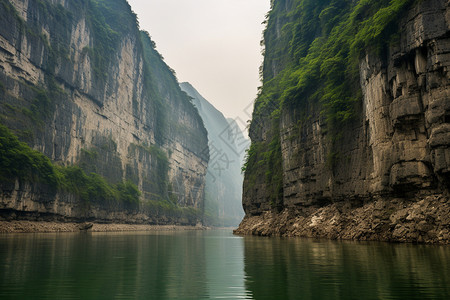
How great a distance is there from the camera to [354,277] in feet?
31.1

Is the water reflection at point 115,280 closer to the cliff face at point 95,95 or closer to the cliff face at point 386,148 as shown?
the cliff face at point 386,148

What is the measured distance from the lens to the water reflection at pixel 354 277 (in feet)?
24.9

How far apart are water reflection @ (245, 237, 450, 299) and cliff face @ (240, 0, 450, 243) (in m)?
7.69

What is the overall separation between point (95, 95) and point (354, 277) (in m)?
75.5

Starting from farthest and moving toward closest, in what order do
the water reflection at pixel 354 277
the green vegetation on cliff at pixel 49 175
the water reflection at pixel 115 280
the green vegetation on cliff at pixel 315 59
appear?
the green vegetation on cliff at pixel 49 175 → the green vegetation on cliff at pixel 315 59 → the water reflection at pixel 115 280 → the water reflection at pixel 354 277

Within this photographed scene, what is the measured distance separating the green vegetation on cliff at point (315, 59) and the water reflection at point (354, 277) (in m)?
17.3

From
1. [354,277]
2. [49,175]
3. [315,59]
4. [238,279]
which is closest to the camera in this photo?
[354,277]

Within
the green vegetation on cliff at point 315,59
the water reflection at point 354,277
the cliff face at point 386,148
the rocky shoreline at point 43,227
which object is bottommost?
the water reflection at point 354,277

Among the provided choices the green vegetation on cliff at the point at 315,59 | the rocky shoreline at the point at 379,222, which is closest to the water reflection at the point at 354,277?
the rocky shoreline at the point at 379,222

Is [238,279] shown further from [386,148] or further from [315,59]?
[315,59]

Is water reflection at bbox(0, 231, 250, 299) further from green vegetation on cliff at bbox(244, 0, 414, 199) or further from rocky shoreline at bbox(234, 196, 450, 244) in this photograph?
green vegetation on cliff at bbox(244, 0, 414, 199)

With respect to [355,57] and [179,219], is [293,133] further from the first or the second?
[179,219]

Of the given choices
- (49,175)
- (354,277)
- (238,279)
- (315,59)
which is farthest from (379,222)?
(49,175)

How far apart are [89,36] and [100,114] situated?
53.1ft
